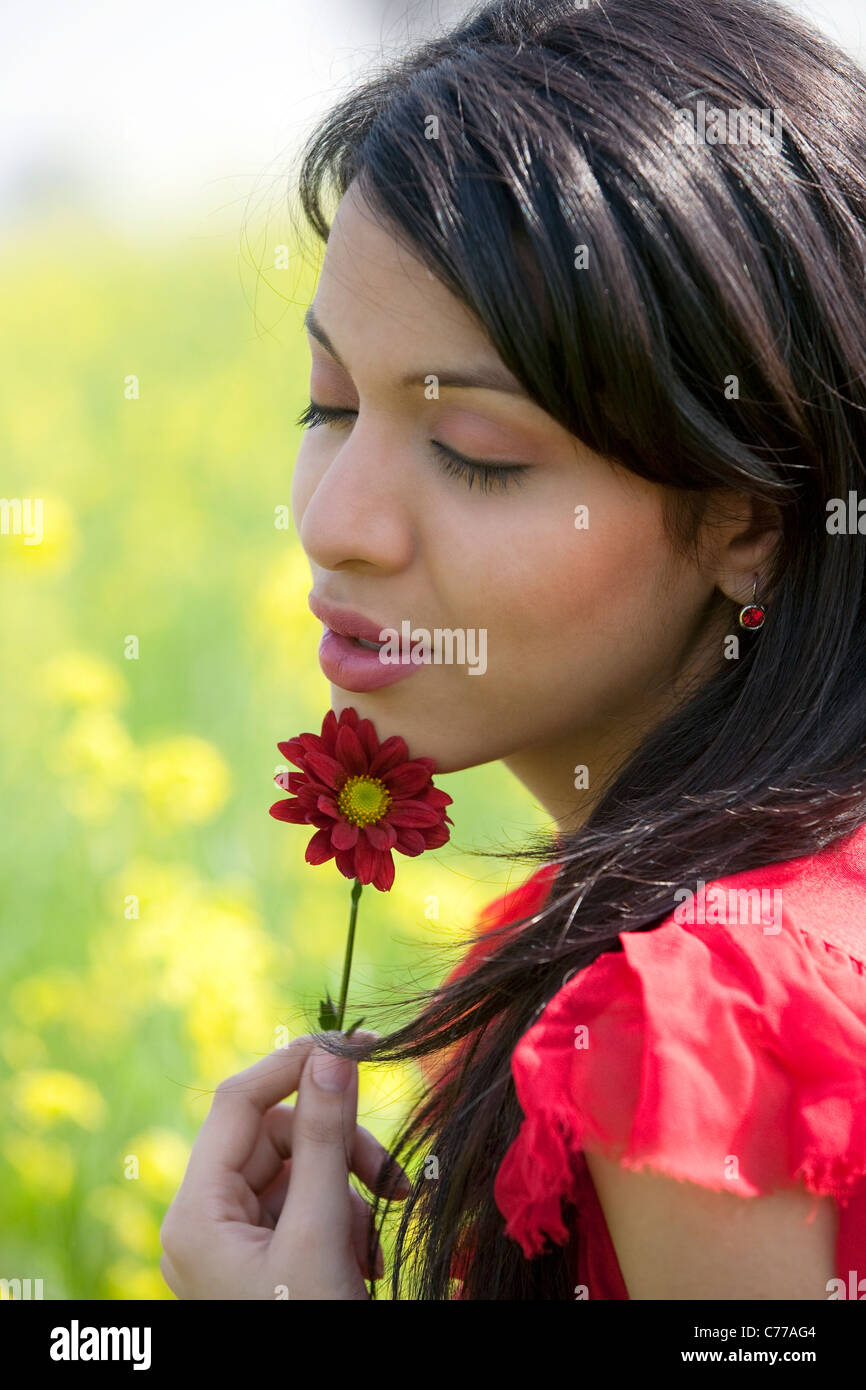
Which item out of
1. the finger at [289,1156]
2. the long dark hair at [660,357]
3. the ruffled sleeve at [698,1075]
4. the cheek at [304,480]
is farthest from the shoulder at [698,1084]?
the cheek at [304,480]

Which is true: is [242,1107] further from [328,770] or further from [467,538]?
[467,538]

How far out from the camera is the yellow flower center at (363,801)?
132 cm

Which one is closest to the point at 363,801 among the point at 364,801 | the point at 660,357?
the point at 364,801

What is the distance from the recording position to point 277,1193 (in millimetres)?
1589

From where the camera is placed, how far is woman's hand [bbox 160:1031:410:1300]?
4.44 feet

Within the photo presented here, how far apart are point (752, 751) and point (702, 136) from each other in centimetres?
56

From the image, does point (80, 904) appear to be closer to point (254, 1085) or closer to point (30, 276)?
point (254, 1085)

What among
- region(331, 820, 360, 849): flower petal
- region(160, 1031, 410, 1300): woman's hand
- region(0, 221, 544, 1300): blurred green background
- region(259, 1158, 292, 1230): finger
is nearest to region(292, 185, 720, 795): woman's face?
region(331, 820, 360, 849): flower petal

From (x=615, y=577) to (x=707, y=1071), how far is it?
1.54 ft

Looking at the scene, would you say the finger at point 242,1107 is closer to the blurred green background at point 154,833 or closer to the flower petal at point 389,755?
the blurred green background at point 154,833

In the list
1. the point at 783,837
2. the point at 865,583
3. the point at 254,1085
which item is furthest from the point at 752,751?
the point at 254,1085

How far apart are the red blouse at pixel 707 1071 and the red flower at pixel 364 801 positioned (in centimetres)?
30
